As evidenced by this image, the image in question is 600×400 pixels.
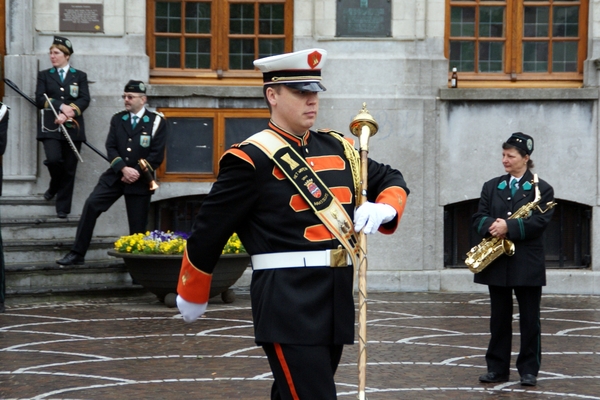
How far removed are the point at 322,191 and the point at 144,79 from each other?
9163mm

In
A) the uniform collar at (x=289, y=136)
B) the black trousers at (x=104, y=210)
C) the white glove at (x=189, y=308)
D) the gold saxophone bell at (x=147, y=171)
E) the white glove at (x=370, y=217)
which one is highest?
the uniform collar at (x=289, y=136)

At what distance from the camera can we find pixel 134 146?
41.3ft

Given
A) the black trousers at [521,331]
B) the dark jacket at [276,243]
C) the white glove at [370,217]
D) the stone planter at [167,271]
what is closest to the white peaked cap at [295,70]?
the dark jacket at [276,243]

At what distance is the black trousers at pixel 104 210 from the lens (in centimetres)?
1229

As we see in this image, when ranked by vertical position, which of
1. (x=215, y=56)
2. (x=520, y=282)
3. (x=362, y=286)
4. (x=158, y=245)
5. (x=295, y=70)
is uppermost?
(x=215, y=56)

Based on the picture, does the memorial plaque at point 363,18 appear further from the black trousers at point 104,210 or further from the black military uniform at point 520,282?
the black military uniform at point 520,282

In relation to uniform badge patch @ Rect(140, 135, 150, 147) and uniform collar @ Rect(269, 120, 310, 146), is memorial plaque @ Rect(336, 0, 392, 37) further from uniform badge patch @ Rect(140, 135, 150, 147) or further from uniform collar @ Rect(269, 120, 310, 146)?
uniform collar @ Rect(269, 120, 310, 146)

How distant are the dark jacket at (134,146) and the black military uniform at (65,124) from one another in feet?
1.90

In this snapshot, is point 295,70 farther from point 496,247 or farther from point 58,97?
point 58,97

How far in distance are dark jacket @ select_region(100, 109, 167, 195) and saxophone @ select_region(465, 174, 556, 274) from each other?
217 inches

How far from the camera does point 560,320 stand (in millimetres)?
11047

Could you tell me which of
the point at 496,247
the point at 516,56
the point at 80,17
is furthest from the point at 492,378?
the point at 80,17

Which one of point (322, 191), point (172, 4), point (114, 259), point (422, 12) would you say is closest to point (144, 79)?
point (172, 4)

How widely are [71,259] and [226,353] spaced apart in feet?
13.2
